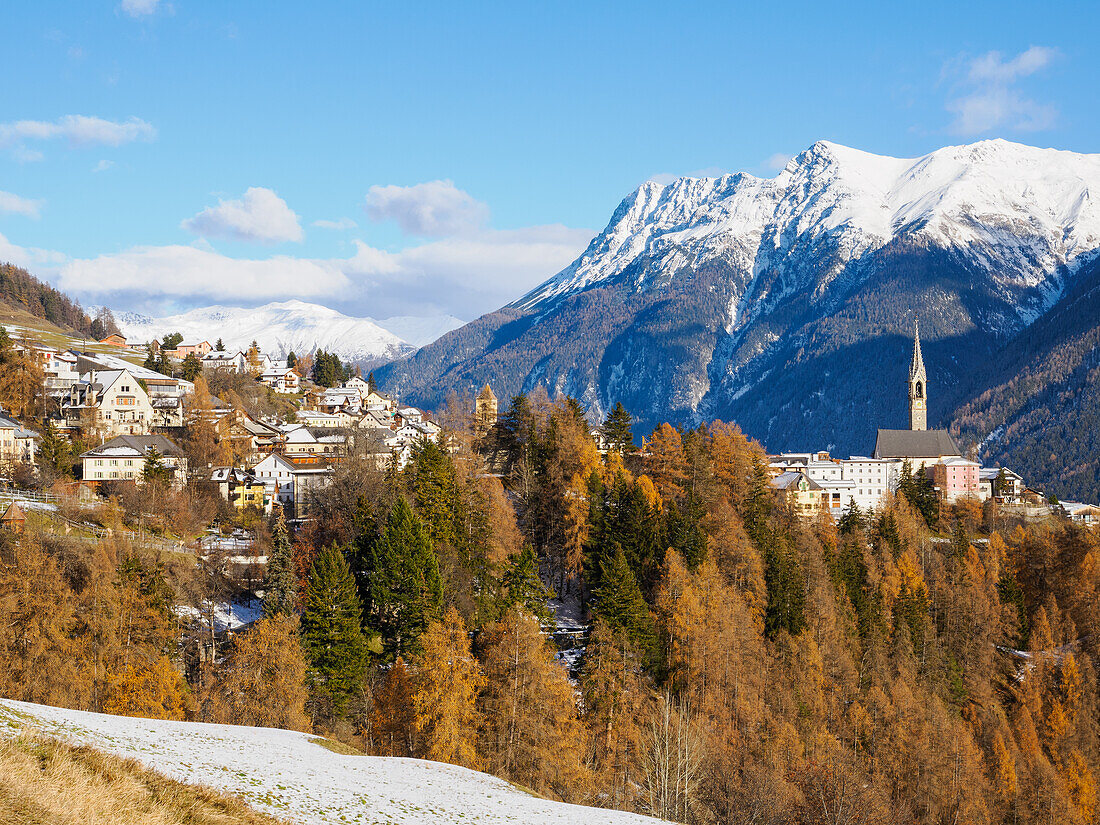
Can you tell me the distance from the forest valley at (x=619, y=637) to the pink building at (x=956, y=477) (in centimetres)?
4774

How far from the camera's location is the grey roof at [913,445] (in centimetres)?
16162

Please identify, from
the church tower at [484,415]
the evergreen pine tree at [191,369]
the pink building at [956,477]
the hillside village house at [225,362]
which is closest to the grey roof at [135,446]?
the church tower at [484,415]

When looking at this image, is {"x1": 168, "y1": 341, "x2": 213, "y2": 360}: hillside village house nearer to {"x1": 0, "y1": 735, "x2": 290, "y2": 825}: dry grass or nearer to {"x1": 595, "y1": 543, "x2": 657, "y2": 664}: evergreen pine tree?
{"x1": 595, "y1": 543, "x2": 657, "y2": 664}: evergreen pine tree

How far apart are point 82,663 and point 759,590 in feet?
162

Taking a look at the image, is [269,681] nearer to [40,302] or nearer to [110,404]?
[110,404]

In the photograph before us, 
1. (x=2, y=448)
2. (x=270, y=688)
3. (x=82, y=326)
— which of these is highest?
(x=82, y=326)

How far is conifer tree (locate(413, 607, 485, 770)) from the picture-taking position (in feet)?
149

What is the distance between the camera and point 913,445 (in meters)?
163

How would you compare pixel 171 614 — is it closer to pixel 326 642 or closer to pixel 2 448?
pixel 326 642

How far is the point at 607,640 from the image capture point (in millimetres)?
57625

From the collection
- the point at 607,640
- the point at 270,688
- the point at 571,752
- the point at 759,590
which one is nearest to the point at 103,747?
the point at 270,688

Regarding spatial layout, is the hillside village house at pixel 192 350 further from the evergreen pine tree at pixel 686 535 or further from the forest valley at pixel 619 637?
the evergreen pine tree at pixel 686 535

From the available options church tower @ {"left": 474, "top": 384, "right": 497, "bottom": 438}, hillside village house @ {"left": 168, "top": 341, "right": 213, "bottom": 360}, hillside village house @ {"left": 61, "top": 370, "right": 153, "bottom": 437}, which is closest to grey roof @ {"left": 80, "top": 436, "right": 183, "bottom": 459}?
hillside village house @ {"left": 61, "top": 370, "right": 153, "bottom": 437}

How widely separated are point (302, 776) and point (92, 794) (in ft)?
32.7
